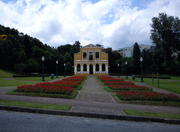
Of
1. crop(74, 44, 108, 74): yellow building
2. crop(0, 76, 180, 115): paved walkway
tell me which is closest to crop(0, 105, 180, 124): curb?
crop(0, 76, 180, 115): paved walkway

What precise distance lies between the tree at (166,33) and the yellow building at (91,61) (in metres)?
25.3

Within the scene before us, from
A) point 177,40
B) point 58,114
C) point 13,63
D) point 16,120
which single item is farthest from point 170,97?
point 13,63

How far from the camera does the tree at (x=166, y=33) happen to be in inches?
Result: 1480

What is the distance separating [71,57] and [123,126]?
65841 mm

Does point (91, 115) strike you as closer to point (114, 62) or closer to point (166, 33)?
A: point (166, 33)

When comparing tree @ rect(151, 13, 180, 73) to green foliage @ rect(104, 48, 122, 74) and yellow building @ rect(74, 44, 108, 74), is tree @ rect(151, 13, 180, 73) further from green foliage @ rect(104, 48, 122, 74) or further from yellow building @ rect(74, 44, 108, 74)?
green foliage @ rect(104, 48, 122, 74)

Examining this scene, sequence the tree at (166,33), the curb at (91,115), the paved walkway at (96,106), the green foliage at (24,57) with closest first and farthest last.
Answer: the curb at (91,115) < the paved walkway at (96,106) < the tree at (166,33) < the green foliage at (24,57)

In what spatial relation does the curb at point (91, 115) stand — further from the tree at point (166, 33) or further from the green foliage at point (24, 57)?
the green foliage at point (24, 57)

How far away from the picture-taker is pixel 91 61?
6194 cm

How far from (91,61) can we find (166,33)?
98.5 ft

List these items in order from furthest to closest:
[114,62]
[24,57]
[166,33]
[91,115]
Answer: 1. [114,62]
2. [24,57]
3. [166,33]
4. [91,115]

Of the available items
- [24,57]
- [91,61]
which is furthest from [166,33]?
[24,57]

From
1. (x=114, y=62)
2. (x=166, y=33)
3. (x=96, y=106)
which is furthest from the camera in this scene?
(x=114, y=62)

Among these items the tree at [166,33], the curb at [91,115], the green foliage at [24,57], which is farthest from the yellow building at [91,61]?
the curb at [91,115]
